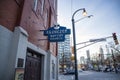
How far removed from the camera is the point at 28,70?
22.8 ft

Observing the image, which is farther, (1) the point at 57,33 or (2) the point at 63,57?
(2) the point at 63,57

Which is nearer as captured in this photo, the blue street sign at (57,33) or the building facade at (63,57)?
the blue street sign at (57,33)

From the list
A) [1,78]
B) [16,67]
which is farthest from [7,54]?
[1,78]

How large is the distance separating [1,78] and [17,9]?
3177mm

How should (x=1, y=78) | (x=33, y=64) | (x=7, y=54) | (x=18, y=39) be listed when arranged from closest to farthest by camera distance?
(x=1, y=78) → (x=7, y=54) → (x=18, y=39) → (x=33, y=64)

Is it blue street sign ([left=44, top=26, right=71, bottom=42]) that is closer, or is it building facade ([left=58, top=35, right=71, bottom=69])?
blue street sign ([left=44, top=26, right=71, bottom=42])

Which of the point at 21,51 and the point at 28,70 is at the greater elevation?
the point at 21,51

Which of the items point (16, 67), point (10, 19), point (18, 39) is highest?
point (10, 19)

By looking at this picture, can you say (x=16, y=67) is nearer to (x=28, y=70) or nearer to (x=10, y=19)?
(x=10, y=19)

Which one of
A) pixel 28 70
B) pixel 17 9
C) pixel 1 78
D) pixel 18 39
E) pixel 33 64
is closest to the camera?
pixel 1 78

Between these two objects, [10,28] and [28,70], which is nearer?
[10,28]

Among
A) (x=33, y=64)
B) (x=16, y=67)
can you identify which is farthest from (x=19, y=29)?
(x=33, y=64)

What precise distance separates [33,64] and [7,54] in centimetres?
354

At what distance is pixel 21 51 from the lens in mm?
5062
